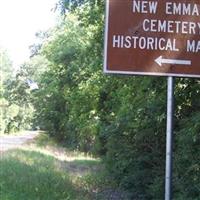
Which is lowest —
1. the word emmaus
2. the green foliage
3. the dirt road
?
the dirt road

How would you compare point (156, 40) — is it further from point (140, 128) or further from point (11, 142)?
point (11, 142)

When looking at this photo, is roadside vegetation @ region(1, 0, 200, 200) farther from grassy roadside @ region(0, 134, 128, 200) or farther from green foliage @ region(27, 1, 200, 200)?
grassy roadside @ region(0, 134, 128, 200)

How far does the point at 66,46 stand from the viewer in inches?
1740

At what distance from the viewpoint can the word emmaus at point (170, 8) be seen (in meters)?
5.93

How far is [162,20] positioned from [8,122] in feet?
297

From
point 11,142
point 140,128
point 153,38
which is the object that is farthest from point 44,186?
point 11,142

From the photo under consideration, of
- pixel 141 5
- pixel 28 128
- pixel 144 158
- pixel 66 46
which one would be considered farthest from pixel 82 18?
pixel 28 128

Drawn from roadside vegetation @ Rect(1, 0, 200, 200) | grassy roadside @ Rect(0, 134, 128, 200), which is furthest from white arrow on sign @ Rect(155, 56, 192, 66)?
grassy roadside @ Rect(0, 134, 128, 200)

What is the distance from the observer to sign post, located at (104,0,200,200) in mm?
5836

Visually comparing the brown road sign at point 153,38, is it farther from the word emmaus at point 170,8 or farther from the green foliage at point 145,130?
the green foliage at point 145,130

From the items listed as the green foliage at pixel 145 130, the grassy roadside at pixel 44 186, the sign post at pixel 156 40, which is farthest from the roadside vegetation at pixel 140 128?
the sign post at pixel 156 40

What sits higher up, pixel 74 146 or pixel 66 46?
pixel 66 46

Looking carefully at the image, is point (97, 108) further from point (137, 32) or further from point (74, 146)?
point (137, 32)

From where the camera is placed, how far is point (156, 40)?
19.3 ft
